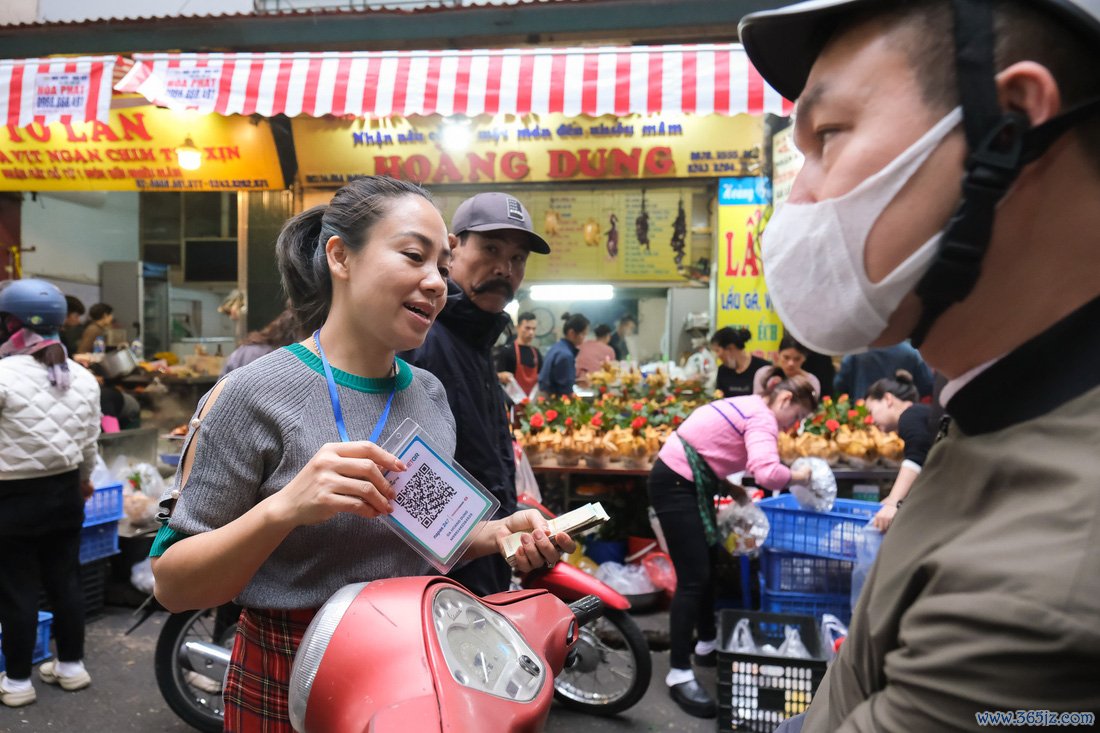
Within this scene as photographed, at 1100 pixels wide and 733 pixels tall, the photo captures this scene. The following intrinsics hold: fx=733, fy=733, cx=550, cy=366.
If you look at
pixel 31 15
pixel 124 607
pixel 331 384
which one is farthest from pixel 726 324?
pixel 31 15

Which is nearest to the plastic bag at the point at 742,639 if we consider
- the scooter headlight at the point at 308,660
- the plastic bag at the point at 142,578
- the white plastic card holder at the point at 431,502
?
the white plastic card holder at the point at 431,502

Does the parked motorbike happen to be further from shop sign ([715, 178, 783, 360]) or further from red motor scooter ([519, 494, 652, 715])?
shop sign ([715, 178, 783, 360])

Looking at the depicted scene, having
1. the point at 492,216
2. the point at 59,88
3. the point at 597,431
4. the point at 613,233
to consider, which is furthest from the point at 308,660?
the point at 613,233

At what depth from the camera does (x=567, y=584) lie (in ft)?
8.66

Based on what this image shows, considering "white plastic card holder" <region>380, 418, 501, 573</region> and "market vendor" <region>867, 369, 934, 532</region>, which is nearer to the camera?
"white plastic card holder" <region>380, 418, 501, 573</region>

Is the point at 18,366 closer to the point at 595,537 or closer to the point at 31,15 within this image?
the point at 595,537

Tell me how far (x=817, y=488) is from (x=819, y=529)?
0.80 feet

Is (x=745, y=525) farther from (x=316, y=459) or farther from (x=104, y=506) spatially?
(x=104, y=506)

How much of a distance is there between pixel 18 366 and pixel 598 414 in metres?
3.87

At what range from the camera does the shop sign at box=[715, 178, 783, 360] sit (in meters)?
7.95

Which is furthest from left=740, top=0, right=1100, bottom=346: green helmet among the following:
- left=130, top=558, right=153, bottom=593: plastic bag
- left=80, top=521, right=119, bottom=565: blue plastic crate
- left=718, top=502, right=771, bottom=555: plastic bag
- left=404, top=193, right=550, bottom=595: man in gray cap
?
left=130, top=558, right=153, bottom=593: plastic bag

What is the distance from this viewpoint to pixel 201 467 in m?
1.45

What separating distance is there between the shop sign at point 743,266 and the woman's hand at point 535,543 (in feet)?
21.4

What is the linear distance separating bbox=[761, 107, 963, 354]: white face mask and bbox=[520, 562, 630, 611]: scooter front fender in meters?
1.17
